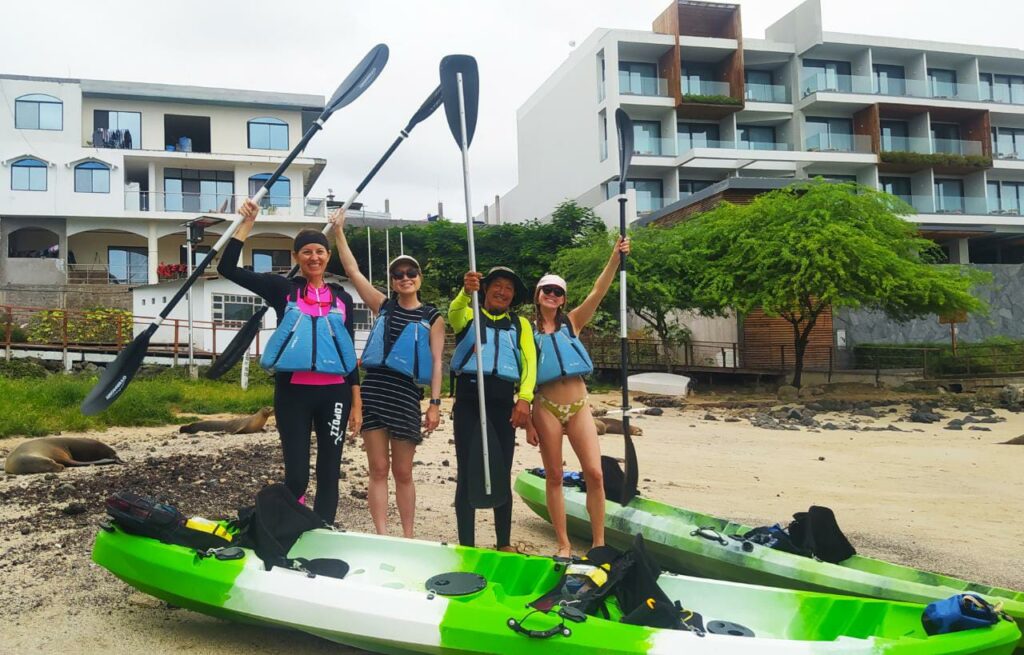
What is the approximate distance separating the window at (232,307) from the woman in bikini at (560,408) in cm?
1908

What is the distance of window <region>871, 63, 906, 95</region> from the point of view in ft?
112

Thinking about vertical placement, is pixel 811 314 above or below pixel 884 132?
below

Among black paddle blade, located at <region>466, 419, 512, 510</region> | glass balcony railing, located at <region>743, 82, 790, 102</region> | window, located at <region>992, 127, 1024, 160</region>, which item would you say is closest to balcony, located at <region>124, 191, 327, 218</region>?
glass balcony railing, located at <region>743, 82, 790, 102</region>

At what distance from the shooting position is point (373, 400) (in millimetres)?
4082

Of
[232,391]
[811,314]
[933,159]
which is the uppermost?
[933,159]

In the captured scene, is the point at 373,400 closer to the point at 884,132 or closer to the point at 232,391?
the point at 232,391

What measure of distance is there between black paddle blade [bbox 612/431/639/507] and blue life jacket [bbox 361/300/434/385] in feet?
4.70

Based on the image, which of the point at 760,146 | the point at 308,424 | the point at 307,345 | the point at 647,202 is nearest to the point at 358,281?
the point at 307,345

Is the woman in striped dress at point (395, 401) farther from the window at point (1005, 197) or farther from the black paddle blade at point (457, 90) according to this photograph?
the window at point (1005, 197)

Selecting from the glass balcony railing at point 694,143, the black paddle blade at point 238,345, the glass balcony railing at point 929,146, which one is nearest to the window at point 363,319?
the glass balcony railing at point 694,143

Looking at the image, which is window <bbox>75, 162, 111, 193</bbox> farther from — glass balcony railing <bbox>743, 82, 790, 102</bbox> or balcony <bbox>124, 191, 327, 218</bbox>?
glass balcony railing <bbox>743, 82, 790, 102</bbox>

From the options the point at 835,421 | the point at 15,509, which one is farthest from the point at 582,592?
the point at 835,421

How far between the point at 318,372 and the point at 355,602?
49.7 inches

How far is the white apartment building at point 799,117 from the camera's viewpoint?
3184 centimetres
